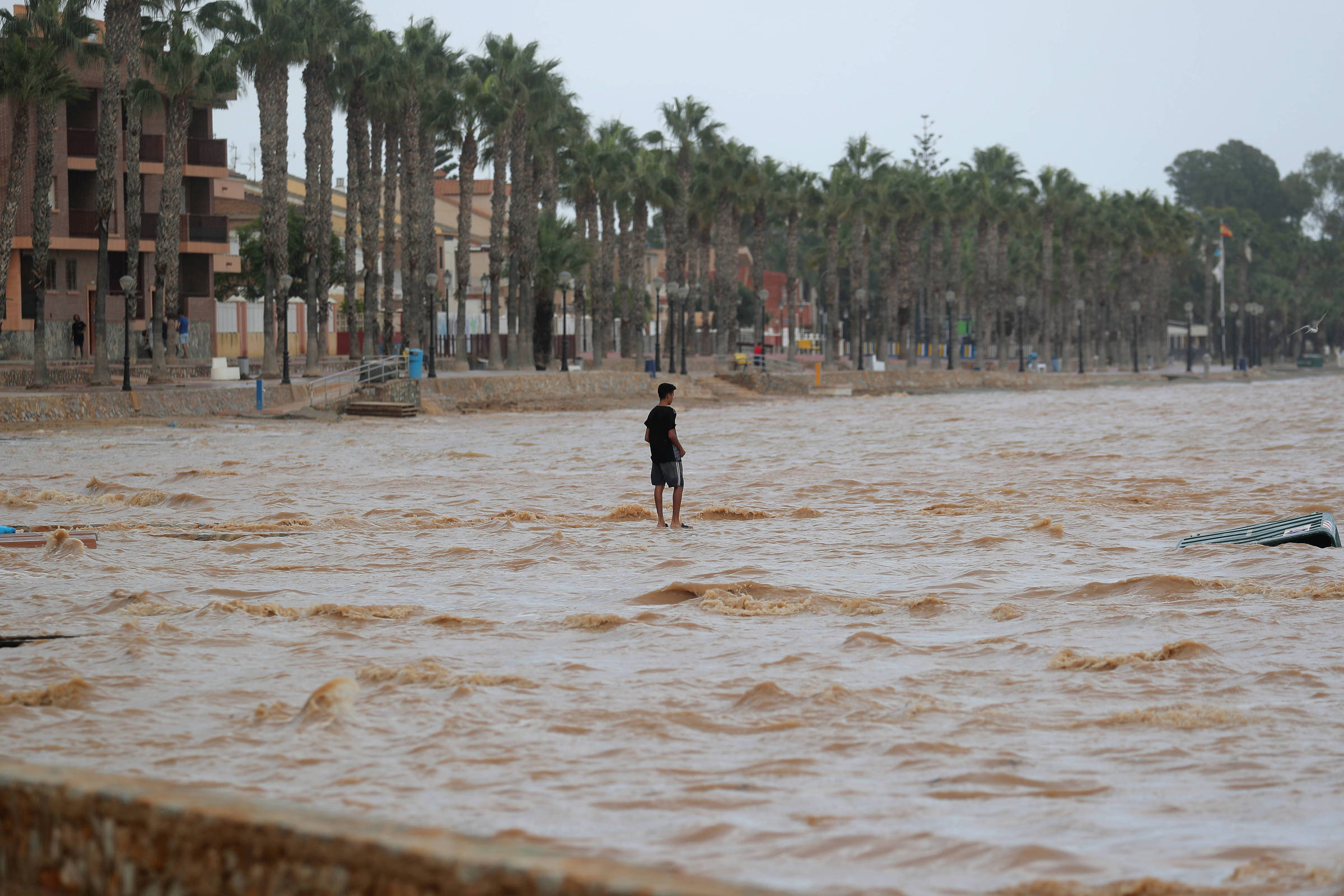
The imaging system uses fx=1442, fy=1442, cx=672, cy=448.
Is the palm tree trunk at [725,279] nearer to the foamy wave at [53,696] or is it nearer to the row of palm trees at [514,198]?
the row of palm trees at [514,198]

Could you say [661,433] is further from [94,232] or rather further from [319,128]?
[94,232]

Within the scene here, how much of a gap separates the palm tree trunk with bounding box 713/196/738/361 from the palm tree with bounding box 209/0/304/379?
29636 mm

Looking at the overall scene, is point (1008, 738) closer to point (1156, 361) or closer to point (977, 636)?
point (977, 636)

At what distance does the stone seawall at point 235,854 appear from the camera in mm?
3082

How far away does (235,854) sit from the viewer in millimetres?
3434

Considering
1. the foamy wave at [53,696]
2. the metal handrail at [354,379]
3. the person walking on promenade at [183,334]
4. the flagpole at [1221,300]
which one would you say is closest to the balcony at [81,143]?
the person walking on promenade at [183,334]

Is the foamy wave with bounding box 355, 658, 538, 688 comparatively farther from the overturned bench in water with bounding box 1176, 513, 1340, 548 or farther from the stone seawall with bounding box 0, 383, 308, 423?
the stone seawall with bounding box 0, 383, 308, 423

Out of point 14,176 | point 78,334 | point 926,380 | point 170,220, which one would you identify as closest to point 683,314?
point 926,380

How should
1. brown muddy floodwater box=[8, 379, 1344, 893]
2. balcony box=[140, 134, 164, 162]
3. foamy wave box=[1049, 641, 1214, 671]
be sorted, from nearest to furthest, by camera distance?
brown muddy floodwater box=[8, 379, 1344, 893] → foamy wave box=[1049, 641, 1214, 671] → balcony box=[140, 134, 164, 162]

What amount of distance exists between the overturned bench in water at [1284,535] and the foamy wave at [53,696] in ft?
33.8

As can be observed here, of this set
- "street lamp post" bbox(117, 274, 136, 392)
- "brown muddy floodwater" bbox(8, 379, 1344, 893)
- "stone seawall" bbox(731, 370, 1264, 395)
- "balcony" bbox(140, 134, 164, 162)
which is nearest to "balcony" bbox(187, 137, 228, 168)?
"balcony" bbox(140, 134, 164, 162)

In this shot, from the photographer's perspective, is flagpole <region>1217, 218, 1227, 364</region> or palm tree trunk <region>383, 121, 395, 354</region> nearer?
palm tree trunk <region>383, 121, 395, 354</region>

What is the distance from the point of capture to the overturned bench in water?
13.7 metres

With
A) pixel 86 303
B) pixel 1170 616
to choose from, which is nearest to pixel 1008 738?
pixel 1170 616
